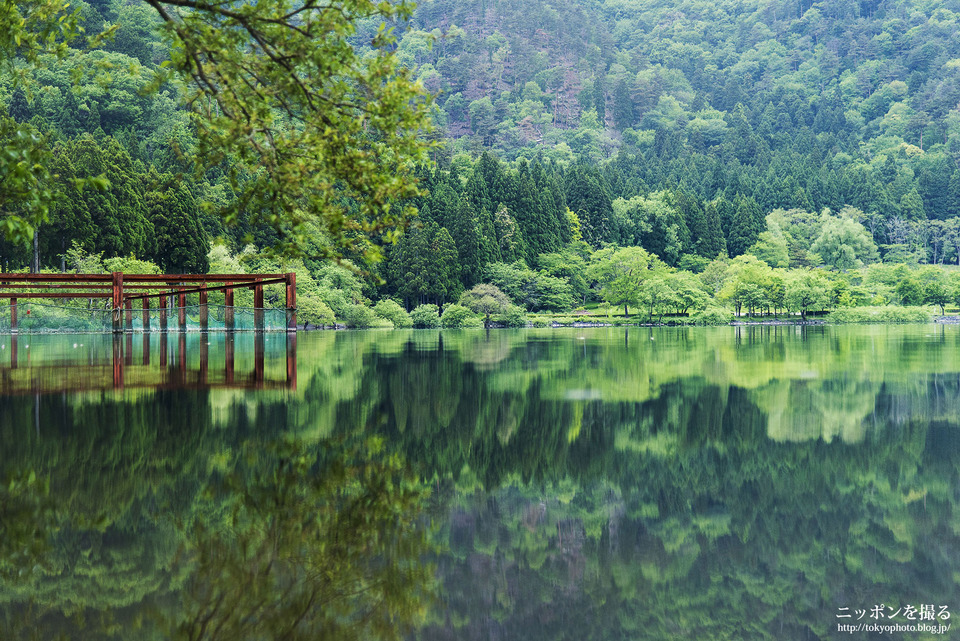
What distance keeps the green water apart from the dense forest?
2.09 meters

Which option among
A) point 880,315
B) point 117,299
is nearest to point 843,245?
point 880,315

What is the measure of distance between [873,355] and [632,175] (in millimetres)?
105349

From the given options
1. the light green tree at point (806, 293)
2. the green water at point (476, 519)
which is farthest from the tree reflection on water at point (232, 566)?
the light green tree at point (806, 293)

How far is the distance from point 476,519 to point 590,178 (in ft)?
305

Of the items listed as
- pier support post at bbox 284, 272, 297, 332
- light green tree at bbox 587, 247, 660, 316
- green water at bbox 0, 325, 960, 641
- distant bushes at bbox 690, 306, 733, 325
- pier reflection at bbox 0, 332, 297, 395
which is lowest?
green water at bbox 0, 325, 960, 641

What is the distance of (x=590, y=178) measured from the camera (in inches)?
3752

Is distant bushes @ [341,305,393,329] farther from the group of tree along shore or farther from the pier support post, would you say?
the pier support post

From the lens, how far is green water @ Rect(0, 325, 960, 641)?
355cm

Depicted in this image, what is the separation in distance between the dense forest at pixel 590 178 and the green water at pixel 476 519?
209 cm

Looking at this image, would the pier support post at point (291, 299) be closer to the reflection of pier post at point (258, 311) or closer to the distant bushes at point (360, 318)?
the reflection of pier post at point (258, 311)

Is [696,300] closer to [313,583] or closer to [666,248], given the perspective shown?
[666,248]

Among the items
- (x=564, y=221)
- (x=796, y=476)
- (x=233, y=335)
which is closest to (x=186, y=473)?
(x=796, y=476)

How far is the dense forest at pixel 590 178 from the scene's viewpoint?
162ft

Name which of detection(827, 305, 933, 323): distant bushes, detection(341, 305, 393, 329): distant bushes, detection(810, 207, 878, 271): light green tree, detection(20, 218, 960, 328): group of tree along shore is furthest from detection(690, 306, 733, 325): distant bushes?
detection(810, 207, 878, 271): light green tree
